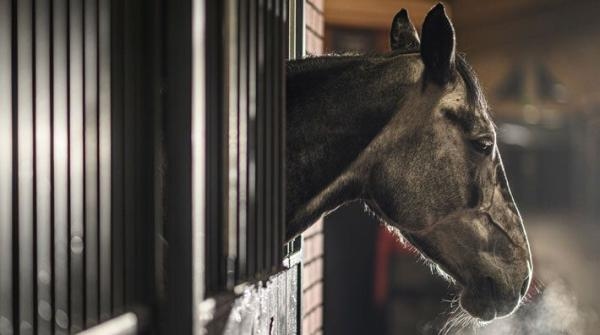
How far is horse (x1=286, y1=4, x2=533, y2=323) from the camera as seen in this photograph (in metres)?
1.41

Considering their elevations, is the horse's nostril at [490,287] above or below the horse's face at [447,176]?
below

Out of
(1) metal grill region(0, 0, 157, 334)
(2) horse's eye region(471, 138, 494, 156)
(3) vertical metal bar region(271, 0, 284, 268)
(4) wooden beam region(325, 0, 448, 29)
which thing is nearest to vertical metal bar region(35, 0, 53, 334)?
(1) metal grill region(0, 0, 157, 334)

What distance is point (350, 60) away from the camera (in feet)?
4.74

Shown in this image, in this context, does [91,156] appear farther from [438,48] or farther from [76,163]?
[438,48]

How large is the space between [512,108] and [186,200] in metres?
1.39

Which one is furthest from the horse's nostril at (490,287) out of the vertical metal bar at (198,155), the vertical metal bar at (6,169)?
the vertical metal bar at (6,169)

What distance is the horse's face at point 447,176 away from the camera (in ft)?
4.64

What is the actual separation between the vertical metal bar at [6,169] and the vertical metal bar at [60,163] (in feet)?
0.21

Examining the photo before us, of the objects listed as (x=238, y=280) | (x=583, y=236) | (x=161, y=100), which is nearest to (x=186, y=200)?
(x=161, y=100)

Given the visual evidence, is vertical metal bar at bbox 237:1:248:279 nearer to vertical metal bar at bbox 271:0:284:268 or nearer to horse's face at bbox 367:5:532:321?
vertical metal bar at bbox 271:0:284:268

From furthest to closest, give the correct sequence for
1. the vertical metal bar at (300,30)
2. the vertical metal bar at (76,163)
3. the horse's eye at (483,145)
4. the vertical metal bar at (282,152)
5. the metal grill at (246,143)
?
1. the vertical metal bar at (300,30)
2. the horse's eye at (483,145)
3. the vertical metal bar at (282,152)
4. the metal grill at (246,143)
5. the vertical metal bar at (76,163)

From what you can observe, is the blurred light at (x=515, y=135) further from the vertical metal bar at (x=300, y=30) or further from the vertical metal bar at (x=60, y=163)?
the vertical metal bar at (x=60, y=163)

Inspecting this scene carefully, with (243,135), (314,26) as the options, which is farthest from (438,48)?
(314,26)

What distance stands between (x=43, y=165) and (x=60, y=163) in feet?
0.10
